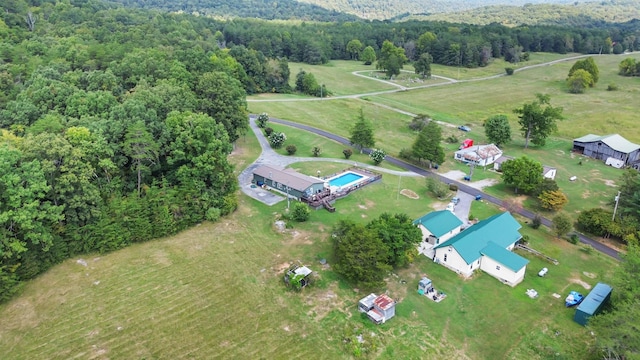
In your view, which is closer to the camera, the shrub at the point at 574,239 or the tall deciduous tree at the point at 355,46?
the shrub at the point at 574,239

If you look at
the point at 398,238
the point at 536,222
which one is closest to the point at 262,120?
the point at 398,238

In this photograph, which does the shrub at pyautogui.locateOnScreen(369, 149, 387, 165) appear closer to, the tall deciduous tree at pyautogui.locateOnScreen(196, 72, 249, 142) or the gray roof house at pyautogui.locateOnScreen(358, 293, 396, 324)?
the tall deciduous tree at pyautogui.locateOnScreen(196, 72, 249, 142)

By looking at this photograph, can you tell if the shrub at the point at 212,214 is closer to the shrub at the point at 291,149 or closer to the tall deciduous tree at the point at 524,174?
the shrub at the point at 291,149

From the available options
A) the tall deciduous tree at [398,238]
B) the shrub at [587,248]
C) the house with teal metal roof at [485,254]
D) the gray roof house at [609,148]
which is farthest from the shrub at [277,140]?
the gray roof house at [609,148]

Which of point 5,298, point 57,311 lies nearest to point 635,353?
point 57,311

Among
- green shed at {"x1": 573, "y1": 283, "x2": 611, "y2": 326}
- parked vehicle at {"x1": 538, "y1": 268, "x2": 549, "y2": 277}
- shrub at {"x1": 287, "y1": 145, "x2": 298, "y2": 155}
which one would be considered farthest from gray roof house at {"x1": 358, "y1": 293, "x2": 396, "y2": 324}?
shrub at {"x1": 287, "y1": 145, "x2": 298, "y2": 155}

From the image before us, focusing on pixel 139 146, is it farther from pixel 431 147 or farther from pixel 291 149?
pixel 431 147
